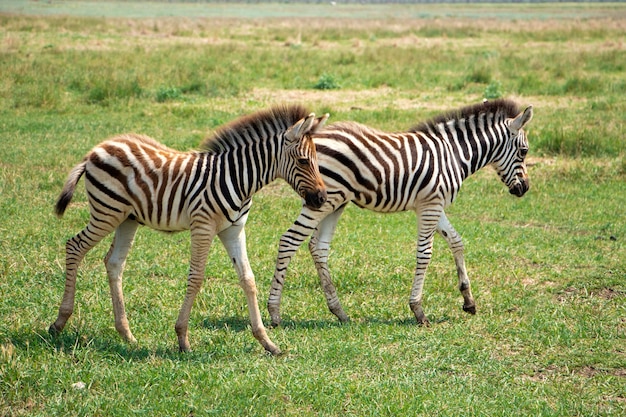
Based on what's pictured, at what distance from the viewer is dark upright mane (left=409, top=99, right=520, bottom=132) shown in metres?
7.66

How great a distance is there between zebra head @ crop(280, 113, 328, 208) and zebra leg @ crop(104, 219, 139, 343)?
1.39 metres

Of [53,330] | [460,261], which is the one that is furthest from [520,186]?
[53,330]

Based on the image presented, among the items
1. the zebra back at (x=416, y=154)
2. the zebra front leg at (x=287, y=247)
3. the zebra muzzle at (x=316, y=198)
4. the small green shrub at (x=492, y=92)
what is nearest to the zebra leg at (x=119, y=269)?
the zebra front leg at (x=287, y=247)

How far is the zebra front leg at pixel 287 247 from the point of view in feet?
22.5

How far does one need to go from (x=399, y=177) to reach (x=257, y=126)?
1648 millimetres

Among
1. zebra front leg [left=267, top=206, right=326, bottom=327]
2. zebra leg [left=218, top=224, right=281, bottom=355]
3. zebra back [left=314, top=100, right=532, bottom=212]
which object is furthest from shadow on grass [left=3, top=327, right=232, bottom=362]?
zebra back [left=314, top=100, right=532, bottom=212]

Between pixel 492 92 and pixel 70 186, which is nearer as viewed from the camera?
pixel 70 186

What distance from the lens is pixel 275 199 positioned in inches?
436

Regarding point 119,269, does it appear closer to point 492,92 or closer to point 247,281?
point 247,281

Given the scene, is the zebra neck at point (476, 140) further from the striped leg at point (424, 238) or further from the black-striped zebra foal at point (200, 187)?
the black-striped zebra foal at point (200, 187)

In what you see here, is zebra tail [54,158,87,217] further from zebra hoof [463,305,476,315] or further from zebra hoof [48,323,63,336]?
zebra hoof [463,305,476,315]

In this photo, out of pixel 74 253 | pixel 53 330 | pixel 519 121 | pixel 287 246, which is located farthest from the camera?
pixel 519 121

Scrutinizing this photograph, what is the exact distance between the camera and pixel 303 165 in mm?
5906

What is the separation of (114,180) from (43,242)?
3035 millimetres
